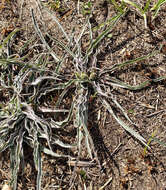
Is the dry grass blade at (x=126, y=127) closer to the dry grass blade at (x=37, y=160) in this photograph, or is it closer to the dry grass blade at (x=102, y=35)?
the dry grass blade at (x=102, y=35)

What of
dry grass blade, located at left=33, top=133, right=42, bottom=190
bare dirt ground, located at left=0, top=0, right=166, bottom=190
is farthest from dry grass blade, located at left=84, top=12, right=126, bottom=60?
dry grass blade, located at left=33, top=133, right=42, bottom=190

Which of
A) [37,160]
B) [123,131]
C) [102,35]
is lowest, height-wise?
[37,160]

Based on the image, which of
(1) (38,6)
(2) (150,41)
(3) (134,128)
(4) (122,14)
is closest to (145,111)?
(3) (134,128)

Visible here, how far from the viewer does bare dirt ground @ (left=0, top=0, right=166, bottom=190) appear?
5.85ft

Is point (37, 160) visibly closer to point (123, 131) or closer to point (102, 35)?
point (123, 131)

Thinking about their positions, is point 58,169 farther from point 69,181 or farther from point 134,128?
point 134,128

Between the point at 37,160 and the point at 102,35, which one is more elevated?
the point at 102,35

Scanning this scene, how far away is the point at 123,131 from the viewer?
181cm

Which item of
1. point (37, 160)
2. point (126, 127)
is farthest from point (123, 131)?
point (37, 160)

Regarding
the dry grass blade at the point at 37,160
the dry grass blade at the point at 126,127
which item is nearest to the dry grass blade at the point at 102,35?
the dry grass blade at the point at 126,127

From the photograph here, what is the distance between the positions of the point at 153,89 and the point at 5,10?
3.89 ft

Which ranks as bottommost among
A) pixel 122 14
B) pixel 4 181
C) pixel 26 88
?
pixel 4 181

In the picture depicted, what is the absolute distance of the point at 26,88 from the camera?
1798mm

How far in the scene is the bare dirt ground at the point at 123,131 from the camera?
1.78m
